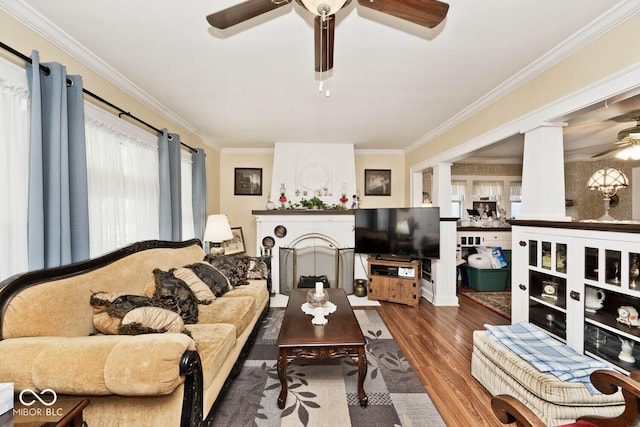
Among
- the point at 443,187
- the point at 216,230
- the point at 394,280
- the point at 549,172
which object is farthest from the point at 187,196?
the point at 549,172

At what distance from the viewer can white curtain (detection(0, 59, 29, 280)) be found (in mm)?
1571

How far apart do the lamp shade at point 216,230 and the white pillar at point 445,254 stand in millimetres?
3142

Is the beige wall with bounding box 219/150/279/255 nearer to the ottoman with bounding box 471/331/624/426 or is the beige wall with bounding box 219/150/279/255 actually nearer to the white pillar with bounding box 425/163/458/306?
the white pillar with bounding box 425/163/458/306

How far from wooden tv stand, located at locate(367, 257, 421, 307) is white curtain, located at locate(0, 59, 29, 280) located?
3773mm

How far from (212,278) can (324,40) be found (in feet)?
7.94

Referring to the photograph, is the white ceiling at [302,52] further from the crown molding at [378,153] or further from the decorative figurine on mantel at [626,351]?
the decorative figurine on mantel at [626,351]

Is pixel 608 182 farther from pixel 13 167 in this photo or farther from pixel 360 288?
pixel 13 167

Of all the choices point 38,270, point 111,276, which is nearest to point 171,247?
point 111,276

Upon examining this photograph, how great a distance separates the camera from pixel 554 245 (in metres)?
2.07

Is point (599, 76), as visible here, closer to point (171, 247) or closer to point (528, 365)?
point (528, 365)

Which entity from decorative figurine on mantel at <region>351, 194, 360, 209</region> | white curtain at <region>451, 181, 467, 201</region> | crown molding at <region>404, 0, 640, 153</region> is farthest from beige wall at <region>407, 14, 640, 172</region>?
white curtain at <region>451, 181, 467, 201</region>

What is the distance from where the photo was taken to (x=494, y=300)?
4234 mm

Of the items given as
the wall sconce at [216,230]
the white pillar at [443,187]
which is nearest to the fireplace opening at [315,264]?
the wall sconce at [216,230]

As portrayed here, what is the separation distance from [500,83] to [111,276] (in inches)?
145
